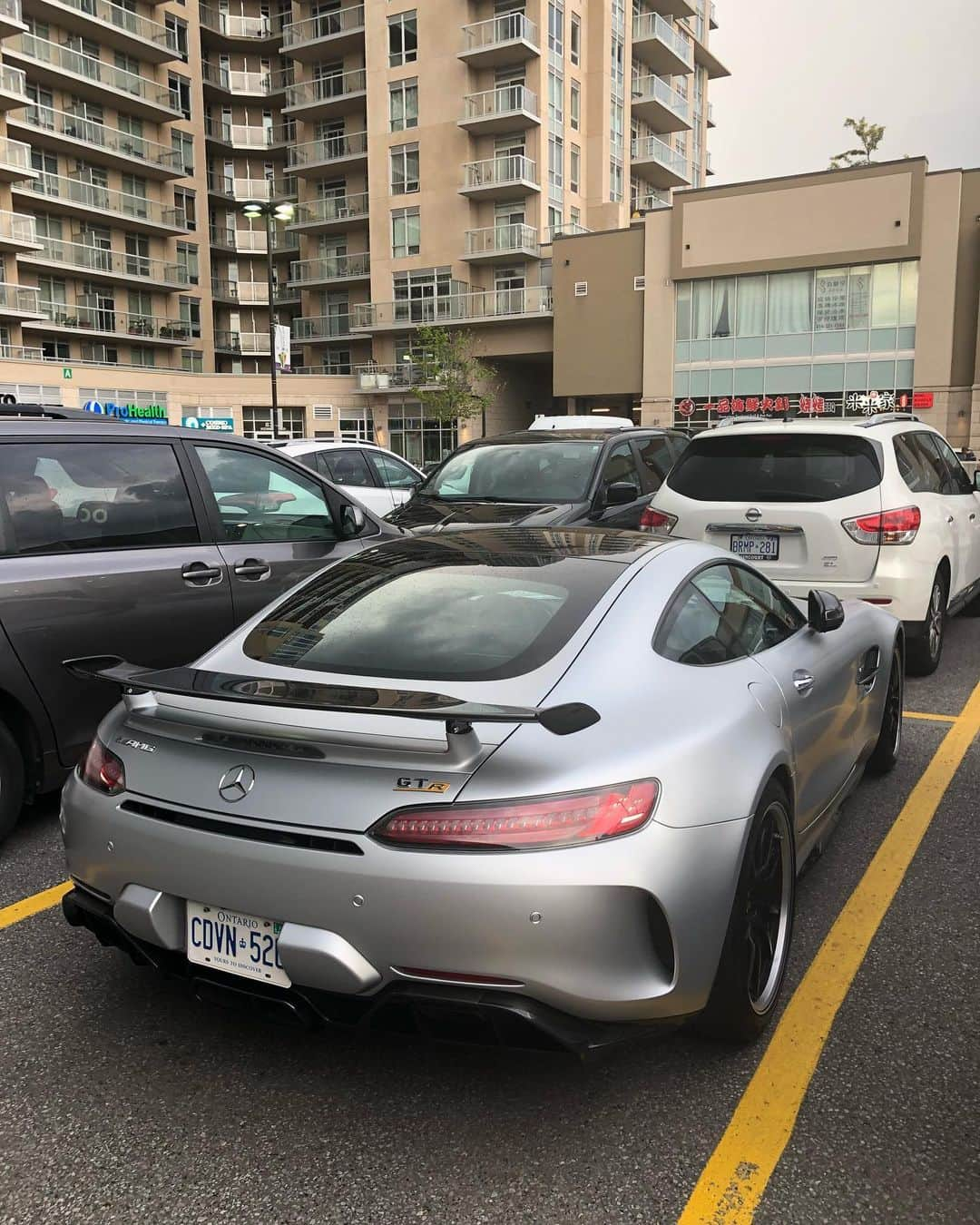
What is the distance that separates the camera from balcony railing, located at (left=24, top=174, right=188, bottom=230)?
47.6 meters

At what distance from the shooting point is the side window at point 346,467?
12688mm

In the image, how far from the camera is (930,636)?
721cm

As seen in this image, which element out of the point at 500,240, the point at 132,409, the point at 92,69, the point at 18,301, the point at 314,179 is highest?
the point at 92,69

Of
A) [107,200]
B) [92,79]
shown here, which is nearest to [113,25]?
[92,79]

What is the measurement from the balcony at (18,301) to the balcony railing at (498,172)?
20006 mm

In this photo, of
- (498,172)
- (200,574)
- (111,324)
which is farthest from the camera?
(111,324)

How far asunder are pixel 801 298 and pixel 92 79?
34.3 m

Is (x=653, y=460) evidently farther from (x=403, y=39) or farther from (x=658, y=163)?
(x=658, y=163)

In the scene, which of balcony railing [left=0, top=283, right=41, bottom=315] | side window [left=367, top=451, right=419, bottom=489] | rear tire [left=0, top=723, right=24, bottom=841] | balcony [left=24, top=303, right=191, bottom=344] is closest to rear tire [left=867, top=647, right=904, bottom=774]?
rear tire [left=0, top=723, right=24, bottom=841]

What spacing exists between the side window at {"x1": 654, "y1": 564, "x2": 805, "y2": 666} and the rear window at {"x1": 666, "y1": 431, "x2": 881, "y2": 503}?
3.04 meters

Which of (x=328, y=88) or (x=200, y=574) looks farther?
(x=328, y=88)

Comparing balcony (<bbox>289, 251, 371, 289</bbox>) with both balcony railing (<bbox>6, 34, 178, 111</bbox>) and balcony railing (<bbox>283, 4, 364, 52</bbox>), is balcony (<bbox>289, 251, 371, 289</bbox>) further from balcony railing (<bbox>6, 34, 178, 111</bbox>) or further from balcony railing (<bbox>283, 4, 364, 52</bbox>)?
balcony railing (<bbox>283, 4, 364, 52</bbox>)

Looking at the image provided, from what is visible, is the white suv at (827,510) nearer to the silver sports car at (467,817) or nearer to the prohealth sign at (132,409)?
the silver sports car at (467,817)

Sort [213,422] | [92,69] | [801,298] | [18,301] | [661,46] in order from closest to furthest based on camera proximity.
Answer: [801,298], [213,422], [18,301], [92,69], [661,46]
